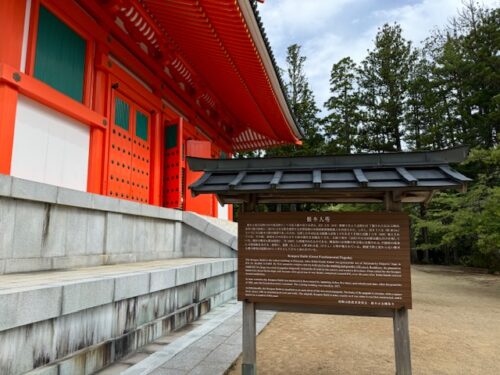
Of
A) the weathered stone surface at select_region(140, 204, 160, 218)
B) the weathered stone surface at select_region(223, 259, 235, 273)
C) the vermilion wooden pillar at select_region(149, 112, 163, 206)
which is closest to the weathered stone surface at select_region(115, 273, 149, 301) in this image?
the weathered stone surface at select_region(140, 204, 160, 218)

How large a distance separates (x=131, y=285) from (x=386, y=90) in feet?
84.7

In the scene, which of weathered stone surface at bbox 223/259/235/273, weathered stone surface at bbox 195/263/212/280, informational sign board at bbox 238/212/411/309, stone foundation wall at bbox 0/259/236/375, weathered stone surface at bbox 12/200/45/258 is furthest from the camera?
weathered stone surface at bbox 223/259/235/273

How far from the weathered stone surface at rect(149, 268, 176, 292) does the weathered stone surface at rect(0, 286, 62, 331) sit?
149 centimetres

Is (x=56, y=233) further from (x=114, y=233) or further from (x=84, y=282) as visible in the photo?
(x=84, y=282)

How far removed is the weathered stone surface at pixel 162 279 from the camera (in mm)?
4195

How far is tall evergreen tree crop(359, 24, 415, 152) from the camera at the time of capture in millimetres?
24547

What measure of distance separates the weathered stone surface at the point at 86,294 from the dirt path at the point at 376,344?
1.45 meters

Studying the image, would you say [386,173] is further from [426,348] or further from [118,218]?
[118,218]

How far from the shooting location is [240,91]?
8.78 metres

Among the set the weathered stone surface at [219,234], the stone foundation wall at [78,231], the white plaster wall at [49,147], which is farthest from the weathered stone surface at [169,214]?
the white plaster wall at [49,147]

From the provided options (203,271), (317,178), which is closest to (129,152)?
(203,271)

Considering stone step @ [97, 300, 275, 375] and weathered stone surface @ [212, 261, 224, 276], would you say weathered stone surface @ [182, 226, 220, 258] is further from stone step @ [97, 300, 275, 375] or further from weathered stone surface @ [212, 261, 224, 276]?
stone step @ [97, 300, 275, 375]

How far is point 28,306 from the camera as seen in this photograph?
2471 millimetres

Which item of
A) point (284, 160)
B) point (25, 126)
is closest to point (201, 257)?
point (25, 126)
